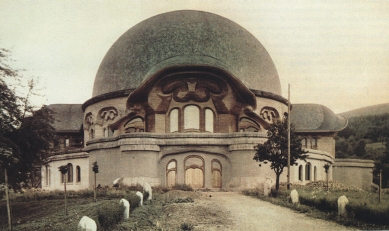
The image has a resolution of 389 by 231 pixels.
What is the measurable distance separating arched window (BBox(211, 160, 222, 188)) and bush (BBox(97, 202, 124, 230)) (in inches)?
607

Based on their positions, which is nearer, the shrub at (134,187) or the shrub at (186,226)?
the shrub at (186,226)

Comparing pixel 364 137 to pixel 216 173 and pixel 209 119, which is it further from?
pixel 216 173

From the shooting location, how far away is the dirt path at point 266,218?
15812 millimetres

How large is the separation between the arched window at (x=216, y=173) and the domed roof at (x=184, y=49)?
8.38 meters

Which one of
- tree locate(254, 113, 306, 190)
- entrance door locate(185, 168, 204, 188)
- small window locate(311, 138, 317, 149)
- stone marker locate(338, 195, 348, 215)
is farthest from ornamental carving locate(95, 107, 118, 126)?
stone marker locate(338, 195, 348, 215)

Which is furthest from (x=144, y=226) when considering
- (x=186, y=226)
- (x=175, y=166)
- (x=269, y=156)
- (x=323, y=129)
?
(x=323, y=129)

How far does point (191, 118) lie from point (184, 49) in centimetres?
627

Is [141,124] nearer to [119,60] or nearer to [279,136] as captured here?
[119,60]

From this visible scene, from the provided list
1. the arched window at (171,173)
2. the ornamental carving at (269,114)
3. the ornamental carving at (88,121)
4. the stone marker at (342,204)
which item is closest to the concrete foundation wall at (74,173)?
the ornamental carving at (88,121)

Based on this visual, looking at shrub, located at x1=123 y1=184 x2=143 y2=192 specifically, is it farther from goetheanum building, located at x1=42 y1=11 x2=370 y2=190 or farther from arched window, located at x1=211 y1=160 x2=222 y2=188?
arched window, located at x1=211 y1=160 x2=222 y2=188

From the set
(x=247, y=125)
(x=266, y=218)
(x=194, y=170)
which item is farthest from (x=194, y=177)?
(x=266, y=218)

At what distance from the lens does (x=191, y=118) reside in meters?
33.7

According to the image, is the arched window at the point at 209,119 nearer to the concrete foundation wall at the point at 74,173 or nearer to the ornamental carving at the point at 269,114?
the ornamental carving at the point at 269,114

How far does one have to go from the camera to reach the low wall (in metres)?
45.2
